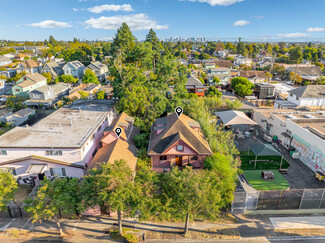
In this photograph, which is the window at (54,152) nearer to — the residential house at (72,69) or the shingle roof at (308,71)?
the residential house at (72,69)

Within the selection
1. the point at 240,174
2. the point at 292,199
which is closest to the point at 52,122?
the point at 240,174

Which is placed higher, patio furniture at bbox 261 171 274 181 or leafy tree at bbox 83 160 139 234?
leafy tree at bbox 83 160 139 234

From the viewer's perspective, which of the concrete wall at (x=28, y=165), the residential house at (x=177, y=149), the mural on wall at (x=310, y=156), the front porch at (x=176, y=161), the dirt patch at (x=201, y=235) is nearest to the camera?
the dirt patch at (x=201, y=235)

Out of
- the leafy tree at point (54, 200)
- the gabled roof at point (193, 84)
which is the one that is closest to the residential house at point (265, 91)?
the gabled roof at point (193, 84)

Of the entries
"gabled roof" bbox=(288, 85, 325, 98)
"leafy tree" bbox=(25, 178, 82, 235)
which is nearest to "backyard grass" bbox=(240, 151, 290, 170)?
"leafy tree" bbox=(25, 178, 82, 235)

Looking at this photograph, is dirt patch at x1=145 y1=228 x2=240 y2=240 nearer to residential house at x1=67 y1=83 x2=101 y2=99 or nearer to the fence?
the fence

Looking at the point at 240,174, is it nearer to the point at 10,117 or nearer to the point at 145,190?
the point at 145,190

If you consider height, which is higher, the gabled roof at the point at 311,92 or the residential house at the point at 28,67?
the residential house at the point at 28,67
